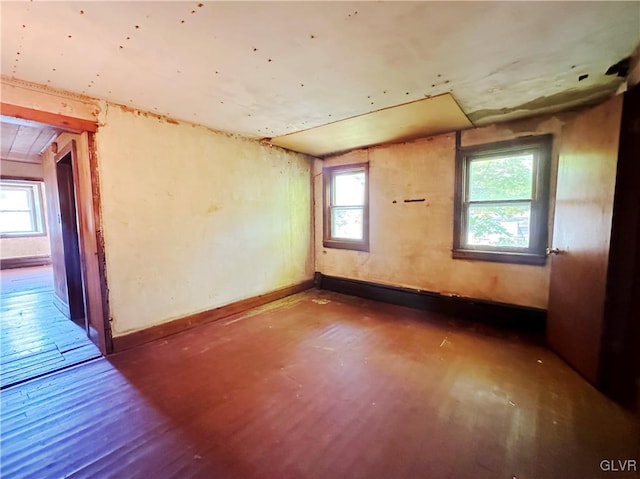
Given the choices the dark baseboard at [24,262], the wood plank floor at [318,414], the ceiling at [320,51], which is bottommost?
the wood plank floor at [318,414]

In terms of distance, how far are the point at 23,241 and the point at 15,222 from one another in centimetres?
48

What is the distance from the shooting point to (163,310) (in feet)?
9.57

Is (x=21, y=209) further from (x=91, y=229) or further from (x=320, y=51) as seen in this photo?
(x=320, y=51)

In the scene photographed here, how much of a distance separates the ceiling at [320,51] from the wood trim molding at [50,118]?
23 centimetres

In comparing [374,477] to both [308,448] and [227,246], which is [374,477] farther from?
[227,246]

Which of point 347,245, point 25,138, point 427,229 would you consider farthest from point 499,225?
point 25,138

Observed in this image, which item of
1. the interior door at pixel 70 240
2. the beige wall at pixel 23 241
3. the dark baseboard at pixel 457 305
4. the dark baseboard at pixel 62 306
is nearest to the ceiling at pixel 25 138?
the interior door at pixel 70 240

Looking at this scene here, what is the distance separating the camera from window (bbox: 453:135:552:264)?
288 centimetres

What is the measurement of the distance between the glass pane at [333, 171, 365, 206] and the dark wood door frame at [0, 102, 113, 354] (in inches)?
125

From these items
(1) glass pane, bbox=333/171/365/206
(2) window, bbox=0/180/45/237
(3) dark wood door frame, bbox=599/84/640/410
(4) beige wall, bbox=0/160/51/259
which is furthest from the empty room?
(2) window, bbox=0/180/45/237

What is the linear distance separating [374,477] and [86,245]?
3008 millimetres

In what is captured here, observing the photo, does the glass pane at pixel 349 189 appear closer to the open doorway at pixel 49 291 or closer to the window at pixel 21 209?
the open doorway at pixel 49 291

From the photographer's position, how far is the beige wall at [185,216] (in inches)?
102

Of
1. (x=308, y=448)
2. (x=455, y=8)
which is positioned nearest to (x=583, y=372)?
(x=308, y=448)
